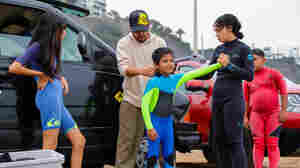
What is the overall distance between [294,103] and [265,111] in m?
0.56

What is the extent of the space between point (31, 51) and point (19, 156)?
1226mm

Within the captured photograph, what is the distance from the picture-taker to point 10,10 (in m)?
3.87

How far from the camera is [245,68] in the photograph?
12.1 feet

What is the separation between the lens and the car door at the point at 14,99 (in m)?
3.63

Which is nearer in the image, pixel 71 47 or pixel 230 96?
pixel 230 96

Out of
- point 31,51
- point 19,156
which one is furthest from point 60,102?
point 19,156

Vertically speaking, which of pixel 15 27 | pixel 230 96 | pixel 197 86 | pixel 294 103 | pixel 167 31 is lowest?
pixel 294 103

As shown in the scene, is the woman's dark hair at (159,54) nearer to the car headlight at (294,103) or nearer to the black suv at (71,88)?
the black suv at (71,88)

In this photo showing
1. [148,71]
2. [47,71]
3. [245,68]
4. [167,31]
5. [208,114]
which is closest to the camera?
[47,71]

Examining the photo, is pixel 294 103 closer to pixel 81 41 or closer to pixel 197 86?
pixel 197 86

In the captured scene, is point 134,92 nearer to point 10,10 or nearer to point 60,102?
point 60,102

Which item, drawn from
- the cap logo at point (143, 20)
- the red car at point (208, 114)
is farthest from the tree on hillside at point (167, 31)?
the cap logo at point (143, 20)

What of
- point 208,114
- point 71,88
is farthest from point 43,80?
point 208,114

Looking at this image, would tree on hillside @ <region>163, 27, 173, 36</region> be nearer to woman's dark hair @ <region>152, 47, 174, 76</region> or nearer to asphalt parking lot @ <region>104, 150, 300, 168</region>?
asphalt parking lot @ <region>104, 150, 300, 168</region>
